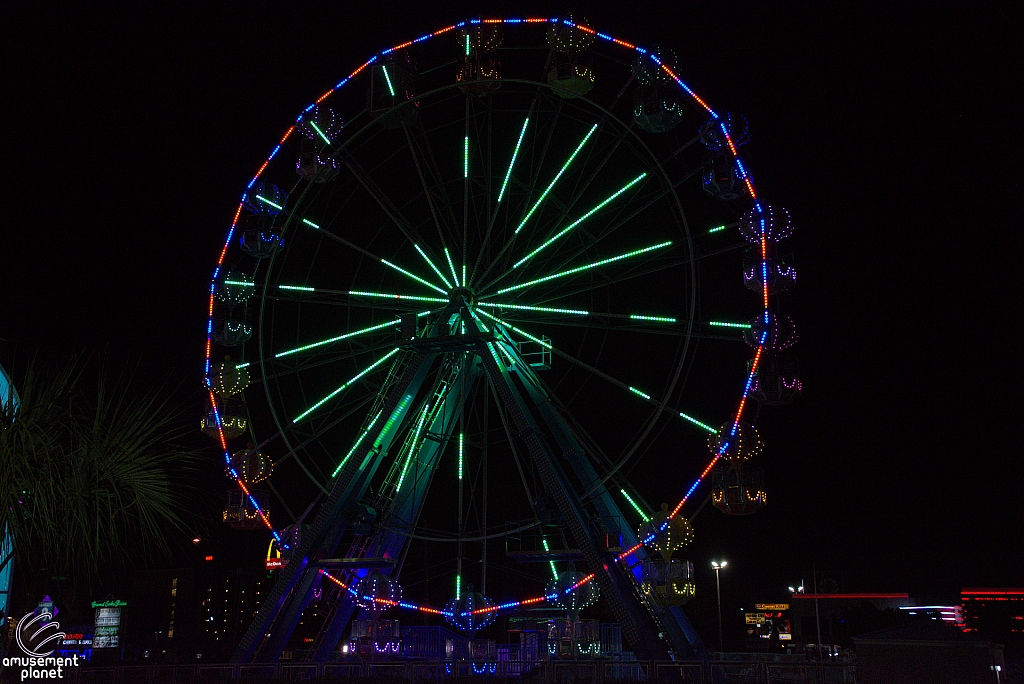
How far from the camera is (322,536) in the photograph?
58.9ft

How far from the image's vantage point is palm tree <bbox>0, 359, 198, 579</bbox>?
8523 mm

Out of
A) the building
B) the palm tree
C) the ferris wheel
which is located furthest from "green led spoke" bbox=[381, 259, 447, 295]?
the building

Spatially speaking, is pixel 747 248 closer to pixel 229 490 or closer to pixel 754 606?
pixel 229 490

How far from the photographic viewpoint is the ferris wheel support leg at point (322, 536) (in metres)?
17.5

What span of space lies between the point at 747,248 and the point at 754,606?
71703 millimetres

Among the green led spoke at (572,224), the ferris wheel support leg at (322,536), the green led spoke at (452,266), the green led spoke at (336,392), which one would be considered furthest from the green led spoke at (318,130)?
A: the ferris wheel support leg at (322,536)

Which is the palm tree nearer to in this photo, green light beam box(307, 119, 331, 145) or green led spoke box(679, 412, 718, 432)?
green led spoke box(679, 412, 718, 432)

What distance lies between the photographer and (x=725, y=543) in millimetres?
62500

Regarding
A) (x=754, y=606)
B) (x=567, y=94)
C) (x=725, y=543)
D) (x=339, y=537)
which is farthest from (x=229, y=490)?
(x=754, y=606)

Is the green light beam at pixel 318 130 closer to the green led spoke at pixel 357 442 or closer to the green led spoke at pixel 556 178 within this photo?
the green led spoke at pixel 556 178

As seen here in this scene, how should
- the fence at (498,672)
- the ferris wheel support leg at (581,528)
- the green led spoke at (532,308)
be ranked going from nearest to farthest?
the fence at (498,672), the ferris wheel support leg at (581,528), the green led spoke at (532,308)

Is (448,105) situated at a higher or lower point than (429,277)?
higher

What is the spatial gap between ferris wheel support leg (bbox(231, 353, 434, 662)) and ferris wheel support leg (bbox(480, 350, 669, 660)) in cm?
194

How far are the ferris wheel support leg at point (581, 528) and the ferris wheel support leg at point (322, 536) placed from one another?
76.5 inches
